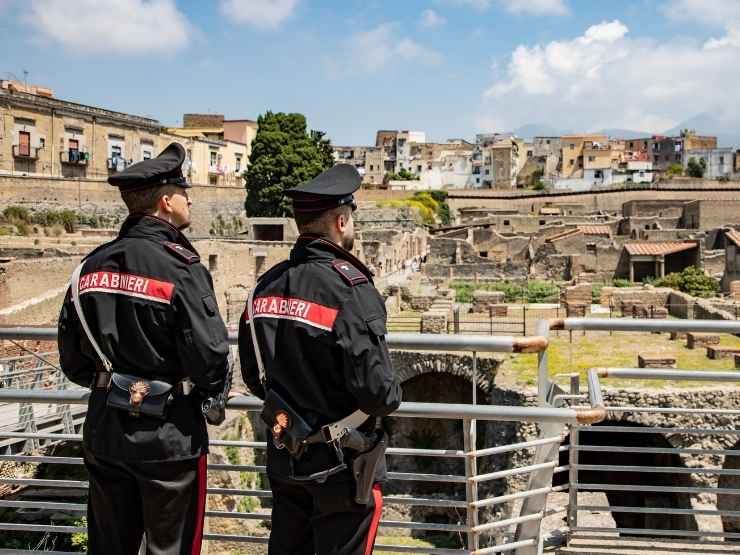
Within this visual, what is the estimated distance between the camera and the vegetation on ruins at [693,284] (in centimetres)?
3159

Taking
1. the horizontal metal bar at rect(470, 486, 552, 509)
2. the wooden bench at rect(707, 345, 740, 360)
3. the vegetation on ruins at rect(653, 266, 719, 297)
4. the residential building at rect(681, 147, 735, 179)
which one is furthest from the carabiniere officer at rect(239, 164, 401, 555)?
the residential building at rect(681, 147, 735, 179)

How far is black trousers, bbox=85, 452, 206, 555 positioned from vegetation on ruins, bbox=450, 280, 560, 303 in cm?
2546

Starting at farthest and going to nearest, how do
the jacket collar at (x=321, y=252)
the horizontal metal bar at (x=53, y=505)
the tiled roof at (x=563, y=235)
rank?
1. the tiled roof at (x=563, y=235)
2. the horizontal metal bar at (x=53, y=505)
3. the jacket collar at (x=321, y=252)

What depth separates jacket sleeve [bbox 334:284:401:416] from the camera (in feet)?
10.5

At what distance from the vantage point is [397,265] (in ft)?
134

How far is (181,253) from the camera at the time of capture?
3.61 meters

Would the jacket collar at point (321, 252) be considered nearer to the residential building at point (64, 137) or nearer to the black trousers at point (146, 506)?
the black trousers at point (146, 506)

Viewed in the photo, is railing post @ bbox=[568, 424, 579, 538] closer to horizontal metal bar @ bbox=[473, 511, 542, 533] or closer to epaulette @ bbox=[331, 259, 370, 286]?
horizontal metal bar @ bbox=[473, 511, 542, 533]

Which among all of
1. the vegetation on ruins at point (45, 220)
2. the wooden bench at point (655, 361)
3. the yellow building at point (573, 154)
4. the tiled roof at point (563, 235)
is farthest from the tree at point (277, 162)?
the yellow building at point (573, 154)

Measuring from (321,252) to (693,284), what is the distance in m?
31.8

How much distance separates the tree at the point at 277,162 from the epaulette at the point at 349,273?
44.0 meters

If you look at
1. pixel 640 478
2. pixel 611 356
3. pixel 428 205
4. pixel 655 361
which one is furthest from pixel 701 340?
pixel 428 205

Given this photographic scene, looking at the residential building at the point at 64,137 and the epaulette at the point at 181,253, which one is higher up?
the residential building at the point at 64,137

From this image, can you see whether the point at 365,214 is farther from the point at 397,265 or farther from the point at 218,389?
the point at 218,389
